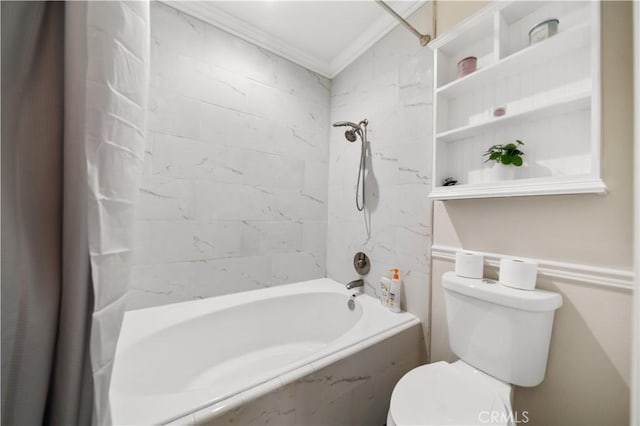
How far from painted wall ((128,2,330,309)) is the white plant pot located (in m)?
1.30

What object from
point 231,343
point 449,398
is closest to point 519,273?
point 449,398

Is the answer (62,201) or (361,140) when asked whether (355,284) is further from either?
(62,201)

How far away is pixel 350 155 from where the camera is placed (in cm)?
192

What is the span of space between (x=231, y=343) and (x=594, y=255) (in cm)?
178

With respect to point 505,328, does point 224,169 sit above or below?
above

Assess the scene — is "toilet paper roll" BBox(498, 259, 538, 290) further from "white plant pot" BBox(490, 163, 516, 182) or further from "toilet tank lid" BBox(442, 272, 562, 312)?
"white plant pot" BBox(490, 163, 516, 182)

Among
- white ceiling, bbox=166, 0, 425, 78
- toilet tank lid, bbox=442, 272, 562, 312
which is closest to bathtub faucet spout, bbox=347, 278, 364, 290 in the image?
toilet tank lid, bbox=442, 272, 562, 312

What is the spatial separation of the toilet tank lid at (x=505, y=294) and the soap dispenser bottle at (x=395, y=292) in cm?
41

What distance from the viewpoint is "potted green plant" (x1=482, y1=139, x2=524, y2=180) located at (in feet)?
3.22

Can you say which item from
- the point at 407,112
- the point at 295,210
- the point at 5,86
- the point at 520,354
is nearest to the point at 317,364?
the point at 520,354

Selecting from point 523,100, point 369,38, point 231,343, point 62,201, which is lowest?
point 231,343

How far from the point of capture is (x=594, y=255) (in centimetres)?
83

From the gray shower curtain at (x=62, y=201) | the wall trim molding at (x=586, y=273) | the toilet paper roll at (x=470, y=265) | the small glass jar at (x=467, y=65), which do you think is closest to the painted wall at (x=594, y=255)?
the wall trim molding at (x=586, y=273)

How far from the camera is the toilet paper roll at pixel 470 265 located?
1049 mm
